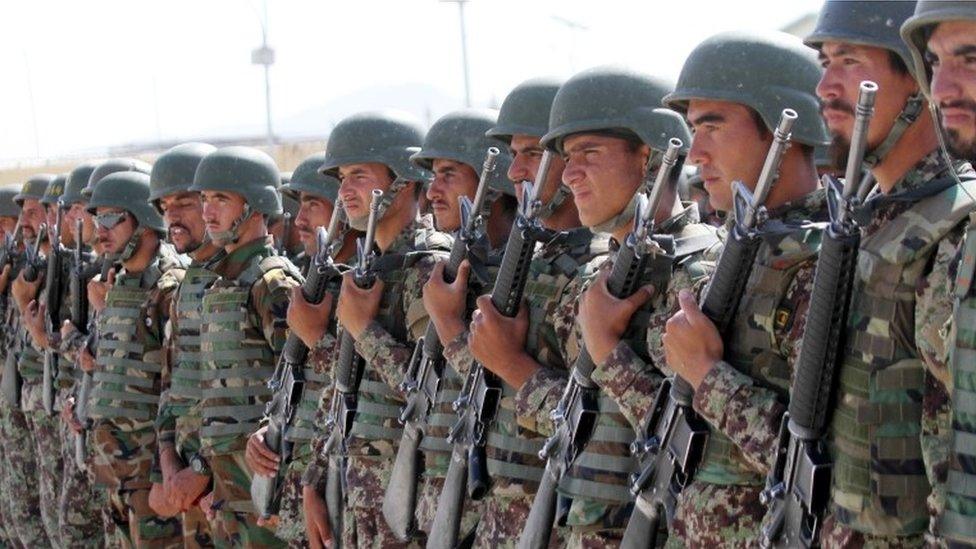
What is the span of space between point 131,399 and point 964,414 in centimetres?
691

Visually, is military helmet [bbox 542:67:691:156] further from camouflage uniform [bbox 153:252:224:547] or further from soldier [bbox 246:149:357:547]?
camouflage uniform [bbox 153:252:224:547]

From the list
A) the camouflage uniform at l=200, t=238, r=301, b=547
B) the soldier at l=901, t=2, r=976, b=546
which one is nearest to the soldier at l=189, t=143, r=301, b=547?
the camouflage uniform at l=200, t=238, r=301, b=547

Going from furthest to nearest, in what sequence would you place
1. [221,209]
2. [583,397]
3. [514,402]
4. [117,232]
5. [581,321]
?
[117,232] → [221,209] → [514,402] → [583,397] → [581,321]

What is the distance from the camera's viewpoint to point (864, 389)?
351cm

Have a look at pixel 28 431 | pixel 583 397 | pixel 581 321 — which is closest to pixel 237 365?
pixel 583 397

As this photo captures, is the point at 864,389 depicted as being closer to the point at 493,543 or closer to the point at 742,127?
the point at 742,127

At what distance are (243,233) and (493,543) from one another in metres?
3.33

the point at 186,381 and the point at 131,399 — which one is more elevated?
the point at 186,381

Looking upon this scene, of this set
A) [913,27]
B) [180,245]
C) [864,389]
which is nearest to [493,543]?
[864,389]

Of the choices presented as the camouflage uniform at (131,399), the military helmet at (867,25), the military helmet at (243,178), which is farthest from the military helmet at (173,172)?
the military helmet at (867,25)

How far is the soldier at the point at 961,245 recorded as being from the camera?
10.00ft

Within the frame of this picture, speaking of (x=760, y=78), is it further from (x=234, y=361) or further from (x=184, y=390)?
(x=184, y=390)

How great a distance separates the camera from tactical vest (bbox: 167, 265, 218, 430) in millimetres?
8141

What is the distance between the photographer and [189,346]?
820 centimetres
